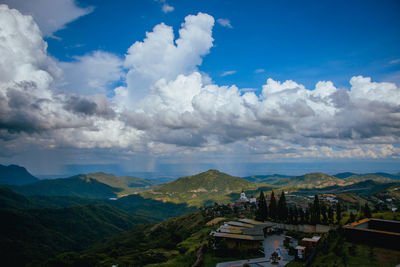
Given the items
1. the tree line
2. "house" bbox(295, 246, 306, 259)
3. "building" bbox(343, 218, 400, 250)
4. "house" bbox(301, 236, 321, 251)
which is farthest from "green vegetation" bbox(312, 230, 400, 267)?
the tree line

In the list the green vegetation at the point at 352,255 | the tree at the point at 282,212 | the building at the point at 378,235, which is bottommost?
the tree at the point at 282,212

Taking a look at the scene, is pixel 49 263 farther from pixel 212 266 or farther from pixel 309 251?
pixel 309 251

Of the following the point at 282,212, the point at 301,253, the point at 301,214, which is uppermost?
the point at 301,253

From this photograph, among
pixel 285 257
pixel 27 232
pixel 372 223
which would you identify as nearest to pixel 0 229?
pixel 27 232

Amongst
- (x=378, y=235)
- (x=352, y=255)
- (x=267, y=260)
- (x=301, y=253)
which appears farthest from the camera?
(x=267, y=260)

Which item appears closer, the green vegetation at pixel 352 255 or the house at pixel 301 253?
the green vegetation at pixel 352 255

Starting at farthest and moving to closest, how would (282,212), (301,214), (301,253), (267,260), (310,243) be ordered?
1. (282,212)
2. (301,214)
3. (310,243)
4. (267,260)
5. (301,253)

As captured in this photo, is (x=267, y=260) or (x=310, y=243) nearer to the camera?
(x=267, y=260)

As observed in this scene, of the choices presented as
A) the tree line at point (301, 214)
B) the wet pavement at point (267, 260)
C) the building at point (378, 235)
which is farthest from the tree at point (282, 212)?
the building at point (378, 235)

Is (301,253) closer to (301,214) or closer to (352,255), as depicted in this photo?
(352,255)

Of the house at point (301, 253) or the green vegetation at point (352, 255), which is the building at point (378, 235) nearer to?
the green vegetation at point (352, 255)

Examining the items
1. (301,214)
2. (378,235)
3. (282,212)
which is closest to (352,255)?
(378,235)
